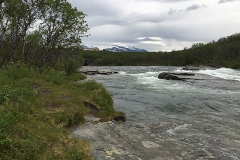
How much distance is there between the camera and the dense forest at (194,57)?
349 feet

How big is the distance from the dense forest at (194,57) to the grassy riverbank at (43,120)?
257 ft

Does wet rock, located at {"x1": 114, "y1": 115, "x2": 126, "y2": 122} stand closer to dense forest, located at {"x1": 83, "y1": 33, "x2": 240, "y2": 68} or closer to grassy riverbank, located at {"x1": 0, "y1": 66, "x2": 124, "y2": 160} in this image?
grassy riverbank, located at {"x1": 0, "y1": 66, "x2": 124, "y2": 160}

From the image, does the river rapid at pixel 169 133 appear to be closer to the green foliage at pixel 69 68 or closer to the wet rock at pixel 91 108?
the wet rock at pixel 91 108

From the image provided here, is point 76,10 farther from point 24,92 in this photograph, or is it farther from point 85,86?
point 24,92

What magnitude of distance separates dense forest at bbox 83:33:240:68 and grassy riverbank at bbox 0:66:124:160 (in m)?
78.5

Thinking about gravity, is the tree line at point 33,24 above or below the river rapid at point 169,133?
above

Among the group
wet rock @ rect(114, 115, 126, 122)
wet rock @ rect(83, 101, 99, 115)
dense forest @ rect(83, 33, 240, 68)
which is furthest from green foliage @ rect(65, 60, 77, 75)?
dense forest @ rect(83, 33, 240, 68)

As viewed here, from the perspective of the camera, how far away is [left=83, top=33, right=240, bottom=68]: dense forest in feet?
349

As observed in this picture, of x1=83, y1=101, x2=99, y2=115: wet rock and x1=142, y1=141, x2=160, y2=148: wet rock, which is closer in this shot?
x1=142, y1=141, x2=160, y2=148: wet rock

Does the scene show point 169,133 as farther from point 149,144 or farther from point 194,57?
point 194,57

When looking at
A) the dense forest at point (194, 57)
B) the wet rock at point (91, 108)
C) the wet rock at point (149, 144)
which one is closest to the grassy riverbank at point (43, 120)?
the wet rock at point (91, 108)

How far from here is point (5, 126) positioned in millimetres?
6352

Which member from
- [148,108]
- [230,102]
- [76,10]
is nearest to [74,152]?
[148,108]

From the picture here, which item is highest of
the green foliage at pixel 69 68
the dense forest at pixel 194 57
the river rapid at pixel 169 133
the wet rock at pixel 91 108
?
the dense forest at pixel 194 57
